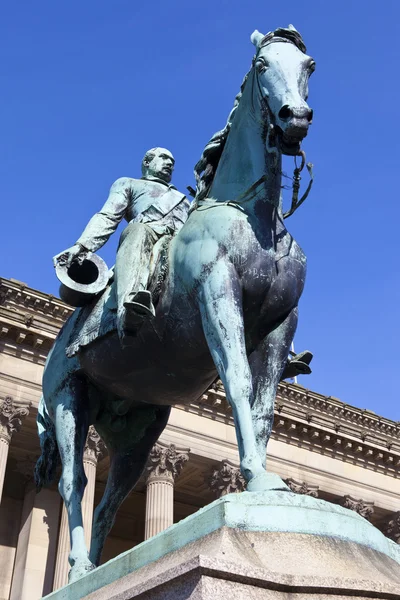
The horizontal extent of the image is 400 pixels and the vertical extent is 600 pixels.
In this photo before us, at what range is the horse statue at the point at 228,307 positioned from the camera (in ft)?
15.6

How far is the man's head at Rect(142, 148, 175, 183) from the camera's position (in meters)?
6.64

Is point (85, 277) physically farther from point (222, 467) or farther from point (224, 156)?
point (222, 467)

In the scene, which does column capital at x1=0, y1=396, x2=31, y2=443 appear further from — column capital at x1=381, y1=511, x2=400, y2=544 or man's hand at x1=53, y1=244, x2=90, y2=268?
man's hand at x1=53, y1=244, x2=90, y2=268

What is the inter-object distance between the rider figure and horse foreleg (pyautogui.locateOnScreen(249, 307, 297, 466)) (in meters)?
0.72

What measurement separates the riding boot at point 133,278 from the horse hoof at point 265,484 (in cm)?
131

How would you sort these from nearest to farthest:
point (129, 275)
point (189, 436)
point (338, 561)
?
1. point (338, 561)
2. point (129, 275)
3. point (189, 436)

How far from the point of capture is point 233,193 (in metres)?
5.26

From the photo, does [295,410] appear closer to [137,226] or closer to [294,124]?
[137,226]

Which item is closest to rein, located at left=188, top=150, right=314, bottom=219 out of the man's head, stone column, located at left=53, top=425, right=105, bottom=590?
the man's head

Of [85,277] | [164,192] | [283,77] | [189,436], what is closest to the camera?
[283,77]

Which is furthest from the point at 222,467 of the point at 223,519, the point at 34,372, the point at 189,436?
the point at 223,519

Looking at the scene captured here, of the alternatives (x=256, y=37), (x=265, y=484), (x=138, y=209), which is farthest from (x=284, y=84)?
(x=265, y=484)

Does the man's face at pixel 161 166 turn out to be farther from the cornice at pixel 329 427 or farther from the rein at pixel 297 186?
the cornice at pixel 329 427

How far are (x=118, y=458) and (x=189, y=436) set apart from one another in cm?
2480
